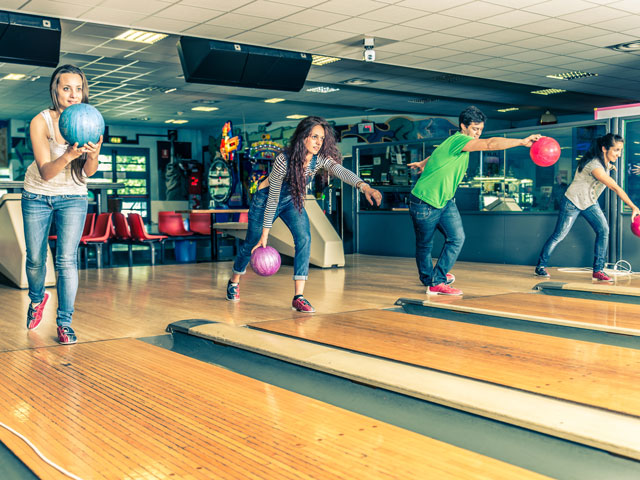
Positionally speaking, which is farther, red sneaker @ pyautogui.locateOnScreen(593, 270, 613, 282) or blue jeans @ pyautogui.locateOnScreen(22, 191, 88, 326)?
red sneaker @ pyautogui.locateOnScreen(593, 270, 613, 282)

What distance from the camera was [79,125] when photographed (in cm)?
276

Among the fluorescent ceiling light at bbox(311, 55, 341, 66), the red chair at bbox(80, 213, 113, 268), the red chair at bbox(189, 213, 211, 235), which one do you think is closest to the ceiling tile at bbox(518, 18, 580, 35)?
the fluorescent ceiling light at bbox(311, 55, 341, 66)

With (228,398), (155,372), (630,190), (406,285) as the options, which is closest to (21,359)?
(155,372)

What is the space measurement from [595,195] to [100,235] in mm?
6183

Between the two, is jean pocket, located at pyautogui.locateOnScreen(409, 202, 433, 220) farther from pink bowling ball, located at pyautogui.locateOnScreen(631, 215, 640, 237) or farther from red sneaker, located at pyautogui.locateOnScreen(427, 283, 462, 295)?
pink bowling ball, located at pyautogui.locateOnScreen(631, 215, 640, 237)

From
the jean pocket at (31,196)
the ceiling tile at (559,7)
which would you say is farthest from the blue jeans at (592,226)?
the jean pocket at (31,196)

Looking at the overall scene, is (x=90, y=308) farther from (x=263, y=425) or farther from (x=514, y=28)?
(x=514, y=28)

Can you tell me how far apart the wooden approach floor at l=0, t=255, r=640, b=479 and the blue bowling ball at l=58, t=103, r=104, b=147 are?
0.98 metres

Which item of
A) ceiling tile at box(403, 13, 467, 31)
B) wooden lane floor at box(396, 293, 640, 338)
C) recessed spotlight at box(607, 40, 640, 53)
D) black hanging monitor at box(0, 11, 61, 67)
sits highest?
recessed spotlight at box(607, 40, 640, 53)

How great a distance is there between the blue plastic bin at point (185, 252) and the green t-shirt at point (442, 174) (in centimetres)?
540

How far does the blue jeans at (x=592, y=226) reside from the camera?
5730 millimetres

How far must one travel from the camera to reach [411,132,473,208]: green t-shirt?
4607 mm

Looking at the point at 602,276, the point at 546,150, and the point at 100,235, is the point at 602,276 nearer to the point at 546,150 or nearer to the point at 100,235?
the point at 546,150

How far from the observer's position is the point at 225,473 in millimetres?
1562
